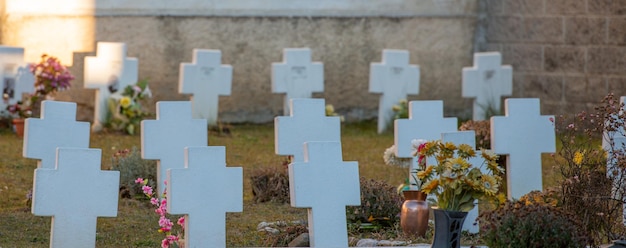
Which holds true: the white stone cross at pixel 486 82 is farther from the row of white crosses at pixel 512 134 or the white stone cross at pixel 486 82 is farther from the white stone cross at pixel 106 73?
the row of white crosses at pixel 512 134

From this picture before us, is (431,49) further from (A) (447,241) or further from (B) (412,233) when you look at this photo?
(A) (447,241)

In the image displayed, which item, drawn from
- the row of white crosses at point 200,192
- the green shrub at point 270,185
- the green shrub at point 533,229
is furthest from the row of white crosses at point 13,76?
the green shrub at point 533,229

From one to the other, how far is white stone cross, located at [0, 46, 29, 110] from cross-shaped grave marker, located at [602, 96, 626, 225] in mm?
6171

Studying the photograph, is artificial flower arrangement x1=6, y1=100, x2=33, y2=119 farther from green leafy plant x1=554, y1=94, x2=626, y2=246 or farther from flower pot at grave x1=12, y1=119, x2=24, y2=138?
green leafy plant x1=554, y1=94, x2=626, y2=246

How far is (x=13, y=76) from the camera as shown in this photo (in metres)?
11.4

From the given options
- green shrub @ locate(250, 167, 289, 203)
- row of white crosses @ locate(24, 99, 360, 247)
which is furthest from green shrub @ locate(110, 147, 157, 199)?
row of white crosses @ locate(24, 99, 360, 247)

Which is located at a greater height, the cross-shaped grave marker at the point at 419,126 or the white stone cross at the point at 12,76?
the white stone cross at the point at 12,76

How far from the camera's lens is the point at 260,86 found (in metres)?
13.3

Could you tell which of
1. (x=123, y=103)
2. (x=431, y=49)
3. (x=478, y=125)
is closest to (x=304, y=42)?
(x=431, y=49)

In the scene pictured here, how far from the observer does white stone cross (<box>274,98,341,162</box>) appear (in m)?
7.42

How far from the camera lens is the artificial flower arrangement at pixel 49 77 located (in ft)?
38.2

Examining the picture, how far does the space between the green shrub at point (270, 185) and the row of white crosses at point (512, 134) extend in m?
1.10

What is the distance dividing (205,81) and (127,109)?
36.5 inches

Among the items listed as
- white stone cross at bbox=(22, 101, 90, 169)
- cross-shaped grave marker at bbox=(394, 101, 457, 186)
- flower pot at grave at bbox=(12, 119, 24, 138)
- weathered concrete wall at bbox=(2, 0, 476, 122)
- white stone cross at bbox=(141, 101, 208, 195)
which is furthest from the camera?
weathered concrete wall at bbox=(2, 0, 476, 122)
